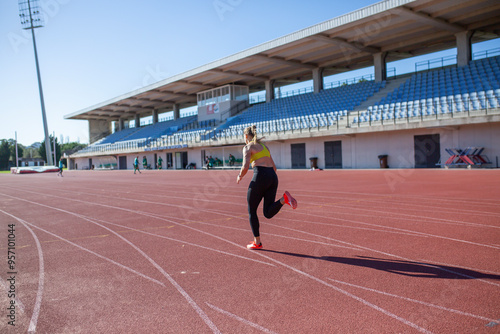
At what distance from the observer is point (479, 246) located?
5.04 meters

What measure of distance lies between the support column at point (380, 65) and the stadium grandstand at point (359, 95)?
9cm

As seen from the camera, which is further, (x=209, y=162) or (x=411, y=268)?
(x=209, y=162)

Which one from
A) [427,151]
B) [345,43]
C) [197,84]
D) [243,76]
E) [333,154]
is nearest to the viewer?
[427,151]

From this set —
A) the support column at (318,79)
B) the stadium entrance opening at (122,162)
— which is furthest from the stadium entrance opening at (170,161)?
the support column at (318,79)

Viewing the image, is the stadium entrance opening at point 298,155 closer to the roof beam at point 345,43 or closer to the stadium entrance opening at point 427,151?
the roof beam at point 345,43

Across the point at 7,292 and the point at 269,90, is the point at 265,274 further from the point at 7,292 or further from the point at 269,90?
the point at 269,90

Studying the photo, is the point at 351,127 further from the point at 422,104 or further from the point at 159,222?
the point at 159,222

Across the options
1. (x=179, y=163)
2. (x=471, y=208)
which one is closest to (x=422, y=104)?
(x=471, y=208)

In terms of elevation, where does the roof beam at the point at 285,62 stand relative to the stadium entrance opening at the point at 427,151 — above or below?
above

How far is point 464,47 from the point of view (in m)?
28.3

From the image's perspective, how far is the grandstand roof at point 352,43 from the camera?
24906 mm

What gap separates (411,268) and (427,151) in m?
23.4

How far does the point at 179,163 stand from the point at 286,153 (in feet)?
58.5

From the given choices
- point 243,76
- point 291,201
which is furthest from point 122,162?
point 291,201
